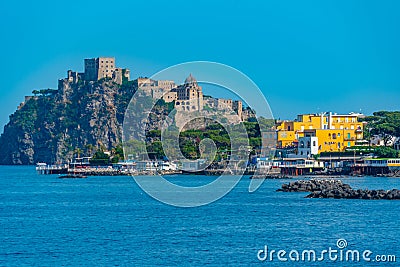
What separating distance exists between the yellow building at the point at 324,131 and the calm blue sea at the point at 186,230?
52.3 metres

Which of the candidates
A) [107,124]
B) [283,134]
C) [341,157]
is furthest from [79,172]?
[107,124]

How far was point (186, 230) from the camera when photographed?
143ft

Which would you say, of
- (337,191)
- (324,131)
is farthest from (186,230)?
(324,131)

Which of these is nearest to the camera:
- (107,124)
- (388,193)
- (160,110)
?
(388,193)

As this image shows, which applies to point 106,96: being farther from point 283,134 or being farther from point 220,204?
point 220,204

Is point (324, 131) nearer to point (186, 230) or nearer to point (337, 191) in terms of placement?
point (337, 191)

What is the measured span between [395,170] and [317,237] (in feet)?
211

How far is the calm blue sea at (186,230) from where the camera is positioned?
35312 millimetres

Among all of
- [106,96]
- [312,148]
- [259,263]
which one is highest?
[106,96]

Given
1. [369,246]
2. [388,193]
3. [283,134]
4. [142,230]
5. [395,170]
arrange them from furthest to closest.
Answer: [283,134]
[395,170]
[388,193]
[142,230]
[369,246]

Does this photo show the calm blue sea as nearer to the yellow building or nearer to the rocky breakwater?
the rocky breakwater

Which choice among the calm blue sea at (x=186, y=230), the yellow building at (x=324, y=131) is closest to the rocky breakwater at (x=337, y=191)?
the calm blue sea at (x=186, y=230)

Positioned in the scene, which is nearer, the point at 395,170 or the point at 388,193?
the point at 388,193

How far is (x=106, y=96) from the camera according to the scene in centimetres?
19250
